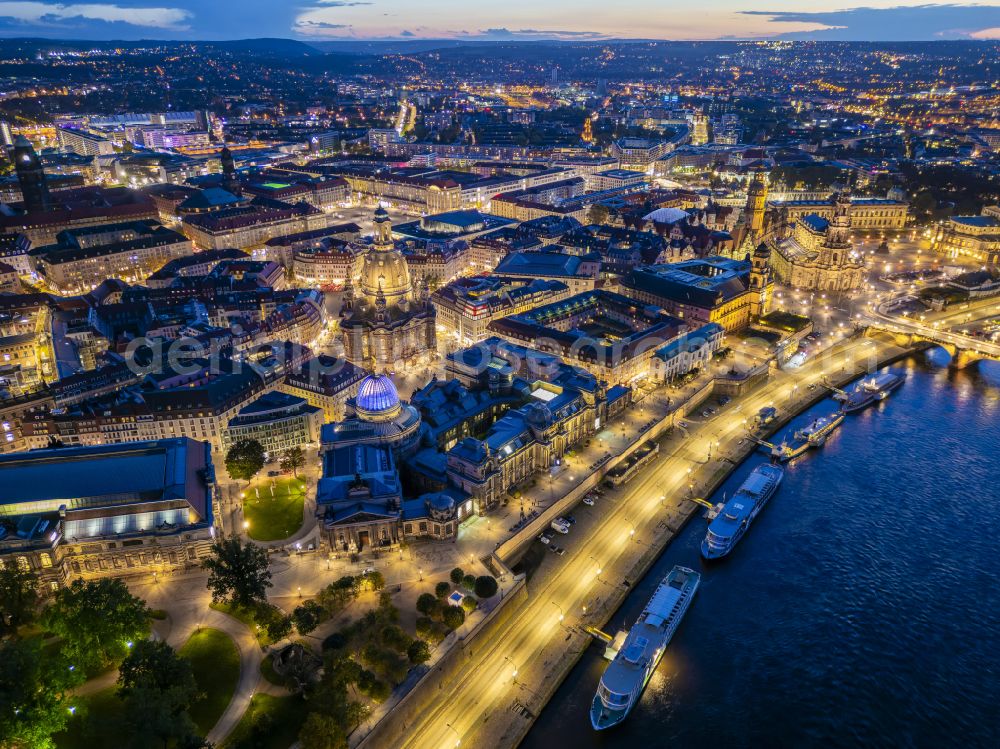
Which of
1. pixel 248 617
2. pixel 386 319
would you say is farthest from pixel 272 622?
pixel 386 319

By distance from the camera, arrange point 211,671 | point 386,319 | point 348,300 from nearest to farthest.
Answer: point 211,671
point 386,319
point 348,300

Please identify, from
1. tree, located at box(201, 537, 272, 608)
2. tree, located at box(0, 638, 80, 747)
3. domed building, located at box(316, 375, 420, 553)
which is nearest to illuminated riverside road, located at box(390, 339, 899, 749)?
domed building, located at box(316, 375, 420, 553)

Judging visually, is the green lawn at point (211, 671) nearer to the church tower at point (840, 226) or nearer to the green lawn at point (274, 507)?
the green lawn at point (274, 507)

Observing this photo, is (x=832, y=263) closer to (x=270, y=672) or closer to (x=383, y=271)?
(x=383, y=271)

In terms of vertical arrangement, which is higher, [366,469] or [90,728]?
[366,469]

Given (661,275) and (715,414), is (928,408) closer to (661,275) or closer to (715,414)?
(715,414)

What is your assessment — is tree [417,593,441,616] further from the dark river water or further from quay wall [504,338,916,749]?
the dark river water
